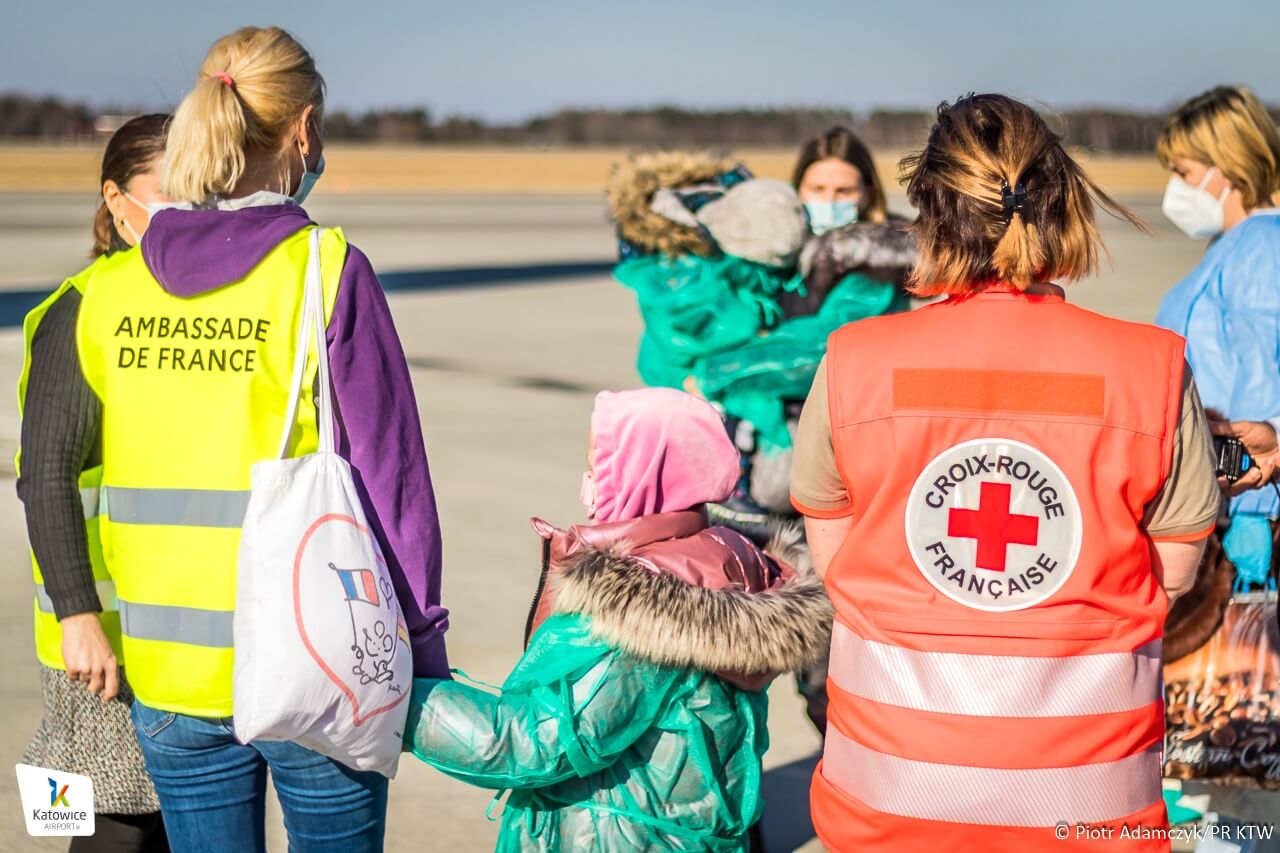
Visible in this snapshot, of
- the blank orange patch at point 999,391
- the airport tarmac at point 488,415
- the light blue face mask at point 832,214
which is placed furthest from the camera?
the light blue face mask at point 832,214

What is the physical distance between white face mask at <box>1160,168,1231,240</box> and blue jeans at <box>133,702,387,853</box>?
2615mm

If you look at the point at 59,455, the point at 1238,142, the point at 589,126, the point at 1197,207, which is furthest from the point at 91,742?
the point at 589,126

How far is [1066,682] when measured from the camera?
1982mm

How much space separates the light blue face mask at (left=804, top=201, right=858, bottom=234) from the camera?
4.91m

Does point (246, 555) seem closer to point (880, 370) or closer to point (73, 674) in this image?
point (73, 674)

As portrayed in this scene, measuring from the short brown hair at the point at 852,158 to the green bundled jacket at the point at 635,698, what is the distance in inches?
102

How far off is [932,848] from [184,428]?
1347 mm

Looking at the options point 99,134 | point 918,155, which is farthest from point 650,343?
point 918,155

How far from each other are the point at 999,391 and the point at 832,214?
303cm

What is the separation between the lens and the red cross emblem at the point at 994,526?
1.97 m

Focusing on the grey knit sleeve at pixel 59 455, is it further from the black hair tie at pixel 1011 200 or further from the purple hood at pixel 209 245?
the black hair tie at pixel 1011 200

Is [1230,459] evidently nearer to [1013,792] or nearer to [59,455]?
[1013,792]

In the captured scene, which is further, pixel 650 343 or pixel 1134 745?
pixel 650 343

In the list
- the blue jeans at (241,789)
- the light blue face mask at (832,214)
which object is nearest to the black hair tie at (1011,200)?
the blue jeans at (241,789)
